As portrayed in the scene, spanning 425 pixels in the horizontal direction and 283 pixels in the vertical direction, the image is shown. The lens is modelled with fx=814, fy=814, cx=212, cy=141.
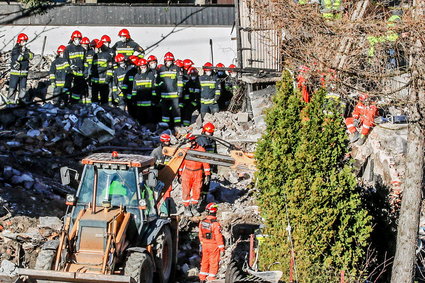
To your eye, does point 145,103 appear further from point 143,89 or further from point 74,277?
point 74,277

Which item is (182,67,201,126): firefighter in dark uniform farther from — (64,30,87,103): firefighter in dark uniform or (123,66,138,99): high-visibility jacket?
(64,30,87,103): firefighter in dark uniform

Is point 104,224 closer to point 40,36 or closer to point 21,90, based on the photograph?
point 21,90

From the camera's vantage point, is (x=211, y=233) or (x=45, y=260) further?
(x=211, y=233)

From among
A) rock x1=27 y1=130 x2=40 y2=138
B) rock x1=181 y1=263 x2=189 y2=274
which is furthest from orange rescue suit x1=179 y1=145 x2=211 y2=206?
rock x1=27 y1=130 x2=40 y2=138

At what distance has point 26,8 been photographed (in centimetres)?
2788

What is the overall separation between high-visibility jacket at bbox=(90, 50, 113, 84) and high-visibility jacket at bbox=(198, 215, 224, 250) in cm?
974

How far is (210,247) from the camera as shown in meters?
14.6

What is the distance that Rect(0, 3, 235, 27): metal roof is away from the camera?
90.8 feet

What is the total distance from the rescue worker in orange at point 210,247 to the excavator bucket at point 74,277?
2.91m

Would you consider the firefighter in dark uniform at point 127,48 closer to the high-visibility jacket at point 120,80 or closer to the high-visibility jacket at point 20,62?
the high-visibility jacket at point 120,80

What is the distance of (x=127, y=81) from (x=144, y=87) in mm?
711

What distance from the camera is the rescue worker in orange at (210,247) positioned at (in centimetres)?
1462

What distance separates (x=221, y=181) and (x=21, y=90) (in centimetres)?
744

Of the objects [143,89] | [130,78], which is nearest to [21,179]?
[143,89]
